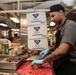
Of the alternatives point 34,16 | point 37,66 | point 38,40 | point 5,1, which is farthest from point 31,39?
point 37,66

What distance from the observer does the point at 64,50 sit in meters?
1.97

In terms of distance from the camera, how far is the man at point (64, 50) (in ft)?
6.50

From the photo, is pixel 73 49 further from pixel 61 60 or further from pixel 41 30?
pixel 41 30

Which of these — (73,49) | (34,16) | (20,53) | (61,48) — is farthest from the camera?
(34,16)

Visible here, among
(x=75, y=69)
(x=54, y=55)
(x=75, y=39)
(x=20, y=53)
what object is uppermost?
(x=75, y=39)

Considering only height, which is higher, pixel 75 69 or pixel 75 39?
pixel 75 39

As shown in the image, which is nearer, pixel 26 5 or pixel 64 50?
pixel 64 50

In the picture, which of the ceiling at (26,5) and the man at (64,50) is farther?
the ceiling at (26,5)

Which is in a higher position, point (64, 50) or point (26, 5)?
point (26, 5)

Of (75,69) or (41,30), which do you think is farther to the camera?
(41,30)

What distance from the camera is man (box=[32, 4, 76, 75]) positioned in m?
1.98

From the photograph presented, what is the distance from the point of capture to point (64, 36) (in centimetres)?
200

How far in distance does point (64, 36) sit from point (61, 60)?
0.41 m

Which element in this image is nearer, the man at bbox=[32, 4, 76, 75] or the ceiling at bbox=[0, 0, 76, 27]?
the man at bbox=[32, 4, 76, 75]
